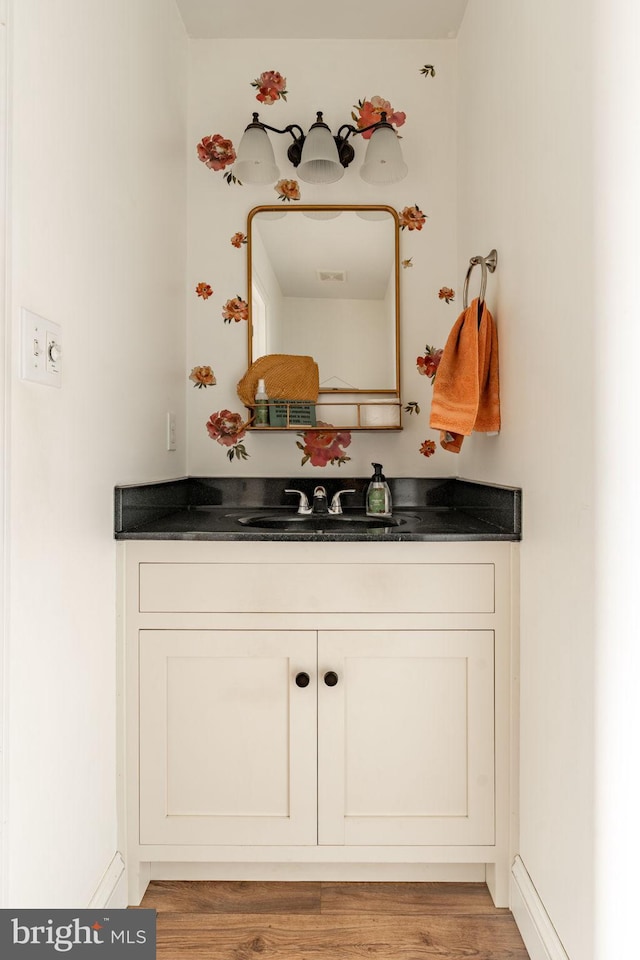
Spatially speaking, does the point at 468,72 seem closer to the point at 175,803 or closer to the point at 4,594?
the point at 4,594

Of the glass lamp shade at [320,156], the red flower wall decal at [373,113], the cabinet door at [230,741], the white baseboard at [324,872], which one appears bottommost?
the white baseboard at [324,872]

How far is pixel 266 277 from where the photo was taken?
2129mm

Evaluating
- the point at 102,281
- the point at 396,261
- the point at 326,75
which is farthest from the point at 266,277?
the point at 102,281

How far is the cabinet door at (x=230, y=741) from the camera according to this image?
1.46 meters

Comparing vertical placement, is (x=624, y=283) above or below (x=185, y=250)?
below

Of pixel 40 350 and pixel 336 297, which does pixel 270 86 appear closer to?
pixel 336 297

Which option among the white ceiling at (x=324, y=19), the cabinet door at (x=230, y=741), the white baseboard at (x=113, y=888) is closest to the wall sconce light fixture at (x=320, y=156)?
the white ceiling at (x=324, y=19)

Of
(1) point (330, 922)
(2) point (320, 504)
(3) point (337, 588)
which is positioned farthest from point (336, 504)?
(1) point (330, 922)

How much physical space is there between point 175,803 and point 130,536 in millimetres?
629

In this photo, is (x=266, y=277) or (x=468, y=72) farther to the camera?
(x=266, y=277)

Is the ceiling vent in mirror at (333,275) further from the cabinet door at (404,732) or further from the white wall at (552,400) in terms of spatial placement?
the cabinet door at (404,732)

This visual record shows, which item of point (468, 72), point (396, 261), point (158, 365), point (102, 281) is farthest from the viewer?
point (396, 261)

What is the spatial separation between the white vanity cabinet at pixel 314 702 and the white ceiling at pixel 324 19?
5.57 feet

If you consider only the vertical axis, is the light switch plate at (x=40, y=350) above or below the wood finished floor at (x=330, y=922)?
above
